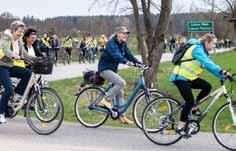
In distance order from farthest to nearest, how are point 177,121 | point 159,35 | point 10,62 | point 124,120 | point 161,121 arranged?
point 159,35, point 124,120, point 10,62, point 161,121, point 177,121

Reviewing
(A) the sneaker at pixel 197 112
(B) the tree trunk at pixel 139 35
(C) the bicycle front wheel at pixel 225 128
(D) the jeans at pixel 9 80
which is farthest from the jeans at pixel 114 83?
(B) the tree trunk at pixel 139 35

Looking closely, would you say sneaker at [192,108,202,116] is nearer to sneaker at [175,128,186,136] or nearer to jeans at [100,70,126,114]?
sneaker at [175,128,186,136]

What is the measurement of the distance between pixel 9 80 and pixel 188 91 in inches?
120

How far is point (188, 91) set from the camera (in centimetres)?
850

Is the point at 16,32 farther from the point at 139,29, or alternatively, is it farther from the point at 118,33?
the point at 139,29

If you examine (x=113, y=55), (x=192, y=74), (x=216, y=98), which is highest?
(x=113, y=55)

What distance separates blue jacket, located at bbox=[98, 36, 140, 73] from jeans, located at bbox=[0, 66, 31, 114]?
50.7 inches

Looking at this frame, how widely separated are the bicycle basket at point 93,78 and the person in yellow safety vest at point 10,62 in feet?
3.77

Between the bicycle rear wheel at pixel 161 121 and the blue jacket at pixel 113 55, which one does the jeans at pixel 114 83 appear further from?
the bicycle rear wheel at pixel 161 121

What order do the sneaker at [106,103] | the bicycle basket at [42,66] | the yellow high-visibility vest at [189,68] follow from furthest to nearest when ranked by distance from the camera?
1. the sneaker at [106,103]
2. the bicycle basket at [42,66]
3. the yellow high-visibility vest at [189,68]

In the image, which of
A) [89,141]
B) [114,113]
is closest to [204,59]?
[89,141]

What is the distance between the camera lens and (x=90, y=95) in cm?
1037

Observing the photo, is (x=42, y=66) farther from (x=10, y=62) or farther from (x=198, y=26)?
(x=198, y=26)

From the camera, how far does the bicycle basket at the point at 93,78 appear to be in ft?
34.1
